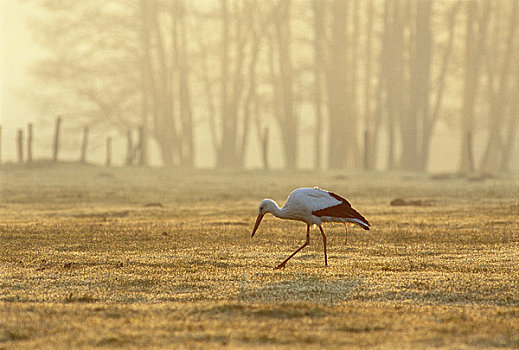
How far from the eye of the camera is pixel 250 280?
8.87m

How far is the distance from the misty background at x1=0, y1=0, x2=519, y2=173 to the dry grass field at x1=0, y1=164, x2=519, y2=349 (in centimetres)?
3155

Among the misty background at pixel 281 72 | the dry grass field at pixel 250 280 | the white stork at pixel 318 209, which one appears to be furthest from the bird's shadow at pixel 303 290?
the misty background at pixel 281 72

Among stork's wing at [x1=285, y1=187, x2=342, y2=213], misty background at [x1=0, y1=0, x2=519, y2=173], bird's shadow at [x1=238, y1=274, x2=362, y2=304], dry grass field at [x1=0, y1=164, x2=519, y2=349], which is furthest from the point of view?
misty background at [x1=0, y1=0, x2=519, y2=173]

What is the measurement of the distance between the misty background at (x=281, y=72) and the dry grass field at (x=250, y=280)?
31548 millimetres

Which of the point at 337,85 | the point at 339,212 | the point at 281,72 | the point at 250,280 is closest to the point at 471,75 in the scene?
the point at 337,85

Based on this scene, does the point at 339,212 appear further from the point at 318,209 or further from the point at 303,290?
the point at 303,290

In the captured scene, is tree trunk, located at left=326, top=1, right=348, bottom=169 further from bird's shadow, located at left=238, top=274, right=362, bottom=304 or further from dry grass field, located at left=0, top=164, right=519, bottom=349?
bird's shadow, located at left=238, top=274, right=362, bottom=304

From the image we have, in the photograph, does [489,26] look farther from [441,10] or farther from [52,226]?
[52,226]

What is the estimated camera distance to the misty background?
50.2 m

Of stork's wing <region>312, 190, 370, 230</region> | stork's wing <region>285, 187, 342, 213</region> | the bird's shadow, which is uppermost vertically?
stork's wing <region>285, 187, 342, 213</region>

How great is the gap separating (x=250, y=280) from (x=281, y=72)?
45.6m

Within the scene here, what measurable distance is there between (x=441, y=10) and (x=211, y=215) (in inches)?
1532

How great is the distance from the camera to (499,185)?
2867 centimetres

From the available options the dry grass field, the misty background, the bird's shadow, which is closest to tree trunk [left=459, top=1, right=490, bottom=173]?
the misty background
